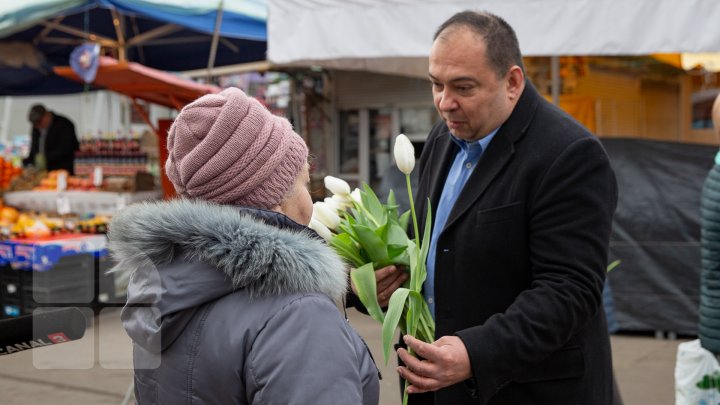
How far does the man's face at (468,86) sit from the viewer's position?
2178mm

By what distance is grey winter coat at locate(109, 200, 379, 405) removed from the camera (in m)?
1.39

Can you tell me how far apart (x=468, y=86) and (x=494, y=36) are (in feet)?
0.52

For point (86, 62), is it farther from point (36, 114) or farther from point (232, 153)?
point (232, 153)

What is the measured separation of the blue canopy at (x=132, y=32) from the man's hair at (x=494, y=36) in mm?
7105

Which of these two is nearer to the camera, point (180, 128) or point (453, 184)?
point (180, 128)

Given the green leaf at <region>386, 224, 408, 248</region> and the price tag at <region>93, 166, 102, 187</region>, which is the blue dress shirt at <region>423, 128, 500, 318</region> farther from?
the price tag at <region>93, 166, 102, 187</region>

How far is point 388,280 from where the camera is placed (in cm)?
227

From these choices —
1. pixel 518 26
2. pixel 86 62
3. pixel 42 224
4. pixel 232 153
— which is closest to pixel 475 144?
pixel 232 153

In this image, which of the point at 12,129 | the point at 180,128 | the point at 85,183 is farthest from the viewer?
the point at 12,129

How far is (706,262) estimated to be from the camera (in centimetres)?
364

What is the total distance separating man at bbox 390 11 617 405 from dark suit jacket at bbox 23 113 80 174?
31.0 feet

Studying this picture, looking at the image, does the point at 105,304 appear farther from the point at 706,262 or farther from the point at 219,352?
the point at 706,262

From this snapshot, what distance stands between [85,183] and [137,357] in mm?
7891

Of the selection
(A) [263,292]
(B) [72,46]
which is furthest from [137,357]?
(B) [72,46]
